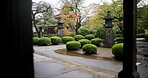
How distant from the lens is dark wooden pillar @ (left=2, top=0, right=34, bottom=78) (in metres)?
0.97

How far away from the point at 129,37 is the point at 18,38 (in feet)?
8.01

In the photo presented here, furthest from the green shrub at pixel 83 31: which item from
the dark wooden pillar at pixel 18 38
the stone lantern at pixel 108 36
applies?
the dark wooden pillar at pixel 18 38

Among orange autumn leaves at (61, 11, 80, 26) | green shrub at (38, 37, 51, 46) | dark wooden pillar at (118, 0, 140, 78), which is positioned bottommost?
green shrub at (38, 37, 51, 46)

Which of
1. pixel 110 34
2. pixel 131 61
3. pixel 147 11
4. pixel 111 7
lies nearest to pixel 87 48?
pixel 110 34

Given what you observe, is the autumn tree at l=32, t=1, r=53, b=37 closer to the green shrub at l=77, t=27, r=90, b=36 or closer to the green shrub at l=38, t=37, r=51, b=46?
the green shrub at l=38, t=37, r=51, b=46

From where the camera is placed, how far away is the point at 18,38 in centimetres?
101

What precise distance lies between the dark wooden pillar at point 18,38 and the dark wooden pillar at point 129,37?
2.31 metres

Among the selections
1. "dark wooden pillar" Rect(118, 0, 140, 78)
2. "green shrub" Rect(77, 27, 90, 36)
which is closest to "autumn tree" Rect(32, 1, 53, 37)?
"green shrub" Rect(77, 27, 90, 36)

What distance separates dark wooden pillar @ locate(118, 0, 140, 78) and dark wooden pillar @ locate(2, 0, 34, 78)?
2313 mm

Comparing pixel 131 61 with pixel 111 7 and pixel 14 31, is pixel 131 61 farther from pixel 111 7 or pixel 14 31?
pixel 111 7

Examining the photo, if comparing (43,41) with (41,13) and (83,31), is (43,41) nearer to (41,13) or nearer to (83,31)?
(41,13)

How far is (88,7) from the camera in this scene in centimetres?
2330

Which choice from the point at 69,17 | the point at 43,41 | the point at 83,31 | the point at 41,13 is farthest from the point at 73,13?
the point at 43,41

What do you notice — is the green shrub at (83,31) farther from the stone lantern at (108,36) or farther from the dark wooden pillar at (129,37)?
the dark wooden pillar at (129,37)
